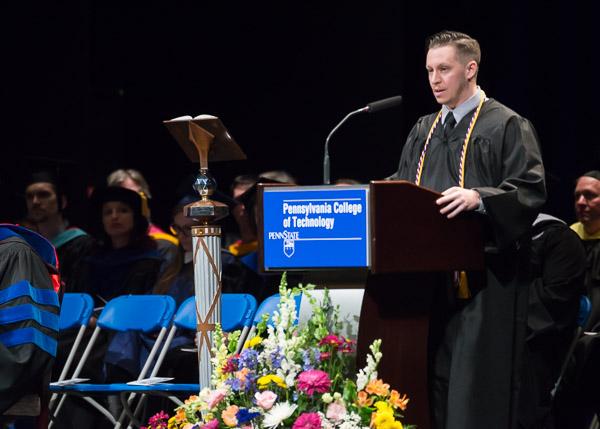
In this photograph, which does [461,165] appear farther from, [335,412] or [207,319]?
[207,319]

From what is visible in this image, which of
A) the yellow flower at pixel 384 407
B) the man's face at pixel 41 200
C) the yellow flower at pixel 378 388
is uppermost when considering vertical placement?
the man's face at pixel 41 200

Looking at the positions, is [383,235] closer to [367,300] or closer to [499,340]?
[367,300]

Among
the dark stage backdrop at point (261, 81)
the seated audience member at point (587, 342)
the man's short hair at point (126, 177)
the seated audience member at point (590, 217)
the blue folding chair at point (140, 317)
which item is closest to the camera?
the blue folding chair at point (140, 317)

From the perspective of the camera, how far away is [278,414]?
9.75 ft

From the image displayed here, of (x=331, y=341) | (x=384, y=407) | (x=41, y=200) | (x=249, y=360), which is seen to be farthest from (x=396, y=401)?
(x=41, y=200)

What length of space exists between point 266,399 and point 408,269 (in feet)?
2.01

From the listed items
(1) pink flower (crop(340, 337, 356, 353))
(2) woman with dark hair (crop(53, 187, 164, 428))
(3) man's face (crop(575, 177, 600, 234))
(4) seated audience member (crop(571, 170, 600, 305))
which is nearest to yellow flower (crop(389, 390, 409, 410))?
(1) pink flower (crop(340, 337, 356, 353))

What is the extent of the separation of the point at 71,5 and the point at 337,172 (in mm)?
2905

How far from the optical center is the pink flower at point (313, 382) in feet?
9.79

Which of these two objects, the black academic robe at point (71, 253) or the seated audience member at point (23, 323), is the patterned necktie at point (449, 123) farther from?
the black academic robe at point (71, 253)

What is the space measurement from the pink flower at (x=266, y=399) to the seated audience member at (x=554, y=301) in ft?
8.53

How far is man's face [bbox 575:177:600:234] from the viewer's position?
594cm

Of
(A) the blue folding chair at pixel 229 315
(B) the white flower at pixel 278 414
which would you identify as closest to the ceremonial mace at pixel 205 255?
(B) the white flower at pixel 278 414

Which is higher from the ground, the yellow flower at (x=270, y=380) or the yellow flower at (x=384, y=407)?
the yellow flower at (x=270, y=380)
